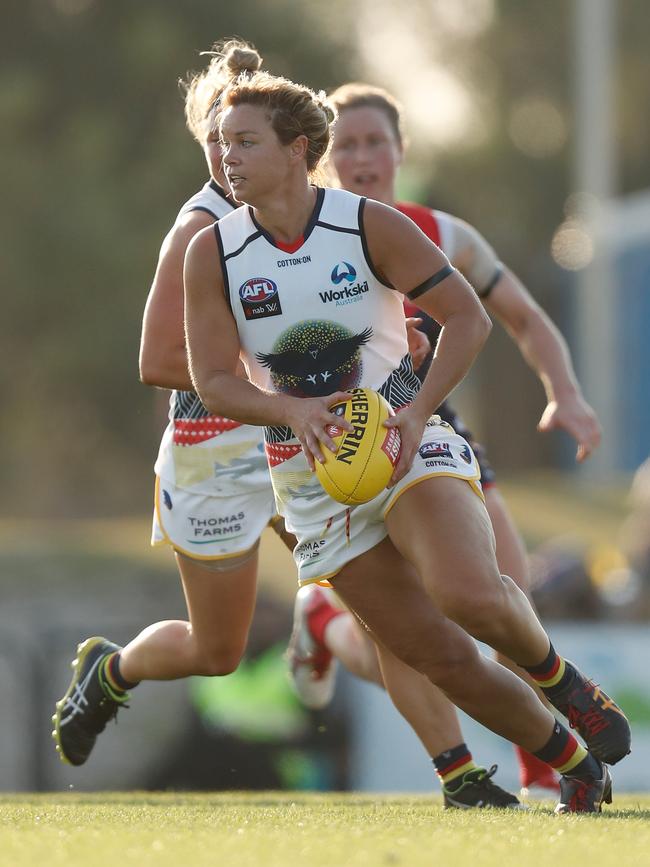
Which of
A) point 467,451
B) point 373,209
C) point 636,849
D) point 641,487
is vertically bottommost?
point 641,487

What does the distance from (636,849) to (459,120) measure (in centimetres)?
3019

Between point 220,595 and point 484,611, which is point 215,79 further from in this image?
point 484,611

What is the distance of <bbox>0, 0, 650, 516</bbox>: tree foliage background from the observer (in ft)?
71.5

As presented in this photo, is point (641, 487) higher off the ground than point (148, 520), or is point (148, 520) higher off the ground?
point (641, 487)

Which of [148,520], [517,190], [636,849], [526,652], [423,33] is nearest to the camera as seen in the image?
[636,849]

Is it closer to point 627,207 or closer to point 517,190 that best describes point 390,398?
point 627,207

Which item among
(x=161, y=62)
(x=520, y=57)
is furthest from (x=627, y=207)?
(x=520, y=57)

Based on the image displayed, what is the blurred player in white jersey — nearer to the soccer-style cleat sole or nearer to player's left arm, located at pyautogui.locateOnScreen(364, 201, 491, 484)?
player's left arm, located at pyautogui.locateOnScreen(364, 201, 491, 484)

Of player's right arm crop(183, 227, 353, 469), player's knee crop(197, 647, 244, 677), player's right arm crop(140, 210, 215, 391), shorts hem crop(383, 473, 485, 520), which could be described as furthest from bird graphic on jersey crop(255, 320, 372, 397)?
player's knee crop(197, 647, 244, 677)

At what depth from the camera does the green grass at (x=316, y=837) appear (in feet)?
12.1

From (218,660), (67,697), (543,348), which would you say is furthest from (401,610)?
(67,697)

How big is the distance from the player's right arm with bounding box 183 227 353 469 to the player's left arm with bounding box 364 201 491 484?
0.31 metres

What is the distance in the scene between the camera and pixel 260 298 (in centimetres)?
459

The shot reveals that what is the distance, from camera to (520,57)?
33438mm
